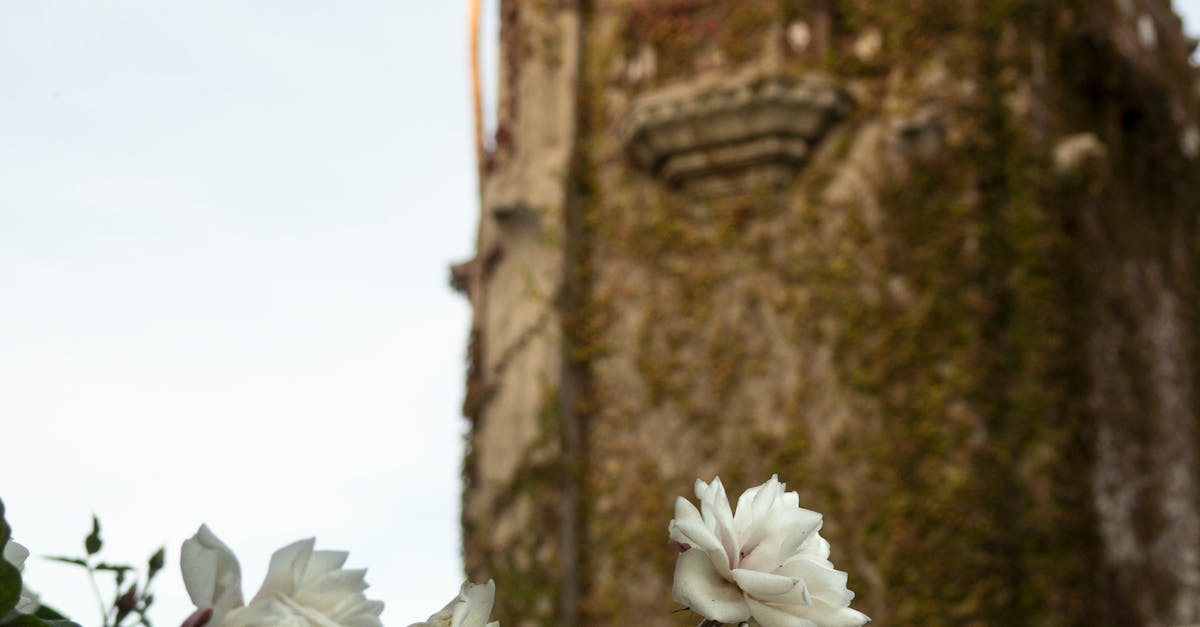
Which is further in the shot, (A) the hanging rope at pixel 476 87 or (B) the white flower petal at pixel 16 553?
(A) the hanging rope at pixel 476 87

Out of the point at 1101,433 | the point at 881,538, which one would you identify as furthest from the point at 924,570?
the point at 1101,433

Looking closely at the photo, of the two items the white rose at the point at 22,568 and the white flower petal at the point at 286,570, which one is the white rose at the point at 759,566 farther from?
the white rose at the point at 22,568

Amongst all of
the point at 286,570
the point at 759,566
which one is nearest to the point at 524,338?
the point at 759,566

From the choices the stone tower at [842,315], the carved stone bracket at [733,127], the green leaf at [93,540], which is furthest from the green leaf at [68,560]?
the carved stone bracket at [733,127]

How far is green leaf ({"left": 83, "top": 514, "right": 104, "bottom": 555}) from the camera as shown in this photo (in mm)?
1163

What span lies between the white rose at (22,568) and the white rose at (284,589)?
115 mm

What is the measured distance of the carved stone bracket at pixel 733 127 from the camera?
7121mm

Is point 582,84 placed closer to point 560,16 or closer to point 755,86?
point 560,16

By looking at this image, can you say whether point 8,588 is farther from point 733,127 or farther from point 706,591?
point 733,127

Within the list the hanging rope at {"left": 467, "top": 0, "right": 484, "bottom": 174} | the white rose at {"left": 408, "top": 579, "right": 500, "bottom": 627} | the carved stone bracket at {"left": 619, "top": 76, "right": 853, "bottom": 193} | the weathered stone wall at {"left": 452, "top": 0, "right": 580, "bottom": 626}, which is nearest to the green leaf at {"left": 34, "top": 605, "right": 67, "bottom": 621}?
the white rose at {"left": 408, "top": 579, "right": 500, "bottom": 627}

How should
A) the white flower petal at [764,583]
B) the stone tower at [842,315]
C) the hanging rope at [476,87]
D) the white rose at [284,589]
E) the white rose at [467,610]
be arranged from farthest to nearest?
the hanging rope at [476,87], the stone tower at [842,315], the white flower petal at [764,583], the white rose at [467,610], the white rose at [284,589]

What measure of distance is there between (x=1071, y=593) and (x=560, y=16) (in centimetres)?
369

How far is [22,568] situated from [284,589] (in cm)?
22

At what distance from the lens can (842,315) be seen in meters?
6.89
